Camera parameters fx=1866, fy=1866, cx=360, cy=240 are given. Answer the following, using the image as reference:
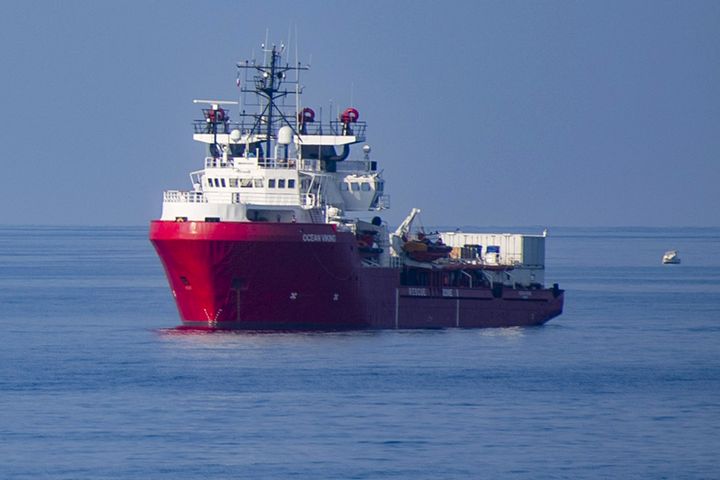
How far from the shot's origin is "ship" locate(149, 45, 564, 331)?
196ft

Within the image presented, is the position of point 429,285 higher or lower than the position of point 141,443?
higher

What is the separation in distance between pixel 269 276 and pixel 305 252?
1.39 metres

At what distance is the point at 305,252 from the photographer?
196 feet

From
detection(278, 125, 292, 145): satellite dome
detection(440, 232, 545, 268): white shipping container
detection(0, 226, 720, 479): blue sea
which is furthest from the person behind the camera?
detection(440, 232, 545, 268): white shipping container

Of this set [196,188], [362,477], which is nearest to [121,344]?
[196,188]

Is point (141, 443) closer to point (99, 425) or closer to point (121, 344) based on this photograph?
point (99, 425)

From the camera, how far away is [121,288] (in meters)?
103

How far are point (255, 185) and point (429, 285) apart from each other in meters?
8.21

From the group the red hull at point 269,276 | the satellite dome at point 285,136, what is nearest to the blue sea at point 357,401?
the red hull at point 269,276

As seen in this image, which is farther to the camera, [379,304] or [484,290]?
[484,290]

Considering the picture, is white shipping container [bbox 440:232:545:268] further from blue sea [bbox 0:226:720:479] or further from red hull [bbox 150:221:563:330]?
red hull [bbox 150:221:563:330]

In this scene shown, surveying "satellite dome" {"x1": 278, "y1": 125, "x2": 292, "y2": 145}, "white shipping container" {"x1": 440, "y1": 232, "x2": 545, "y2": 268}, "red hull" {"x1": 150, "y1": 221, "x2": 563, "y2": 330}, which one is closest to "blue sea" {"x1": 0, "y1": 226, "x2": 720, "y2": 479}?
"red hull" {"x1": 150, "y1": 221, "x2": 563, "y2": 330}

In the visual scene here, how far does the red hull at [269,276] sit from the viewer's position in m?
59.2

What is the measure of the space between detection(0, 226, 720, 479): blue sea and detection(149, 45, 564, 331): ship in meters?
1.10
